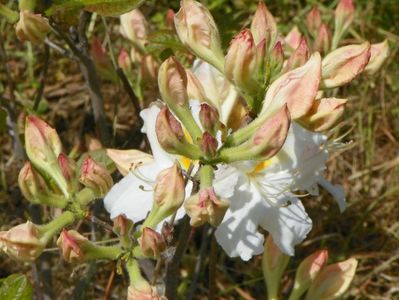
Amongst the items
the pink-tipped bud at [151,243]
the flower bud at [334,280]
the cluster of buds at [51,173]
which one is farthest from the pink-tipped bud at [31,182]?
the flower bud at [334,280]

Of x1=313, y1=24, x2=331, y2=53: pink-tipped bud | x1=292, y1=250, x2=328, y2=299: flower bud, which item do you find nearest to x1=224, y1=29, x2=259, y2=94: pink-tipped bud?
x1=292, y1=250, x2=328, y2=299: flower bud

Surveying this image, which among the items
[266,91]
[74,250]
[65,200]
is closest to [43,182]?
[65,200]

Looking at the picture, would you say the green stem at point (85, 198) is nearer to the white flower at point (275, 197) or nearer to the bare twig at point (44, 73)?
the white flower at point (275, 197)

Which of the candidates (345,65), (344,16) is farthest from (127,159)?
(344,16)

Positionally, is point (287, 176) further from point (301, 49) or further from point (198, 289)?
point (198, 289)

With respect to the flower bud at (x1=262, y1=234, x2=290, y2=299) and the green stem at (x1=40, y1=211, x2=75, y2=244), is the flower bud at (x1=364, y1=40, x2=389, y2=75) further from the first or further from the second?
the green stem at (x1=40, y1=211, x2=75, y2=244)
